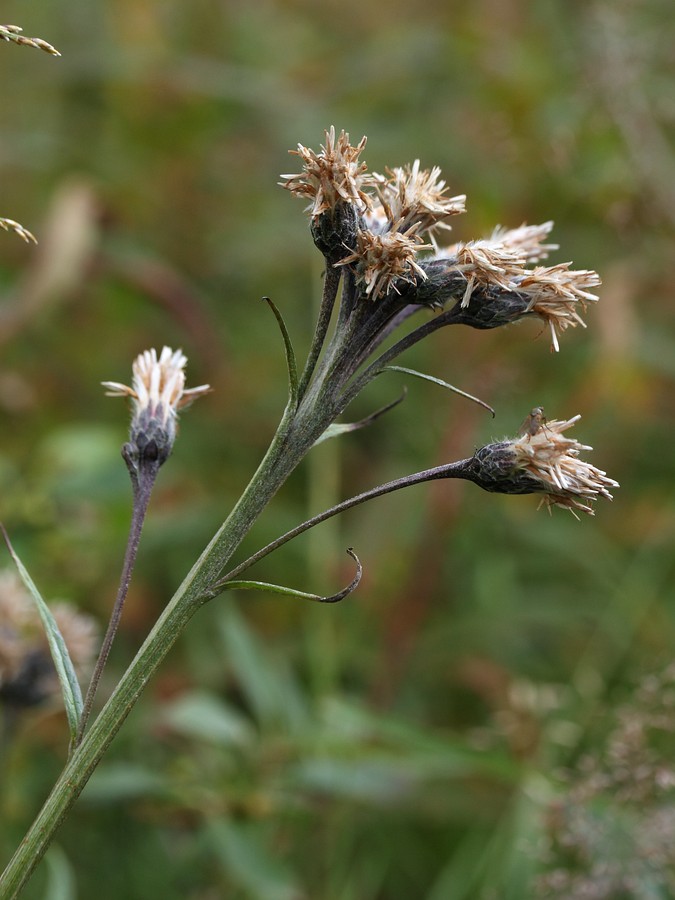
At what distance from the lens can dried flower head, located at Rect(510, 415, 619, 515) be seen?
1192 mm

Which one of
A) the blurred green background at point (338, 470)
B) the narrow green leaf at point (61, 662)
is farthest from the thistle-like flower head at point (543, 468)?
the blurred green background at point (338, 470)

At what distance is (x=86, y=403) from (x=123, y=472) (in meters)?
1.36

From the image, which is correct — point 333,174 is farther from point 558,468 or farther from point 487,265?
point 558,468

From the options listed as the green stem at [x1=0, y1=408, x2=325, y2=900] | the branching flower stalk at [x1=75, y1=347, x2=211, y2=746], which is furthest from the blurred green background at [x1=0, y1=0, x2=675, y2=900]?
the branching flower stalk at [x1=75, y1=347, x2=211, y2=746]

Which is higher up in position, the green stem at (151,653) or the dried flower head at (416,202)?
the dried flower head at (416,202)

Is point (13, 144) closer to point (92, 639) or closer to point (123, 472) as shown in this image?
point (123, 472)

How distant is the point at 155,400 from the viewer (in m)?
1.39

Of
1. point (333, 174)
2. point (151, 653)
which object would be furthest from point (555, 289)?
point (151, 653)

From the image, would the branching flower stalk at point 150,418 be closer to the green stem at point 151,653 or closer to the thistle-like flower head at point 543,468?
the green stem at point 151,653

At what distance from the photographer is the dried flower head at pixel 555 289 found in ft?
4.11

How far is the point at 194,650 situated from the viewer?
3.43 metres

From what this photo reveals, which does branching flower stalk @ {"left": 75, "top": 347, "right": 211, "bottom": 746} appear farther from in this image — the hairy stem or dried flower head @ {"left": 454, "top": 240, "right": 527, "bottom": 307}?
dried flower head @ {"left": 454, "top": 240, "right": 527, "bottom": 307}

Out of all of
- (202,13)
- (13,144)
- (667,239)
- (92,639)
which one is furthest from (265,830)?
(202,13)

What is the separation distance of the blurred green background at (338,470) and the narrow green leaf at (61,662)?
2.39 ft
